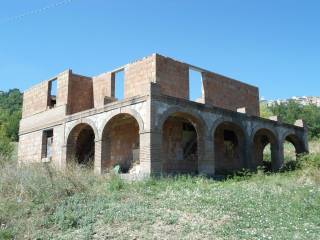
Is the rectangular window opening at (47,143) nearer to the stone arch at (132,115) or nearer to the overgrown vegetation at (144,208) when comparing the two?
the stone arch at (132,115)

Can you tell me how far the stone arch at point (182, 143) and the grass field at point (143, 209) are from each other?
4.49 metres

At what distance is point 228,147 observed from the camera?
814 inches

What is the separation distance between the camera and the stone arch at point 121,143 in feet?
56.4

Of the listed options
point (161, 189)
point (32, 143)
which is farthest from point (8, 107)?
point (161, 189)

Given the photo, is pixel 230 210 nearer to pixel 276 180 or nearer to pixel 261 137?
pixel 276 180

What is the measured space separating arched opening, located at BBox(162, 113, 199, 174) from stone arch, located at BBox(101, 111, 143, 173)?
4.33 feet

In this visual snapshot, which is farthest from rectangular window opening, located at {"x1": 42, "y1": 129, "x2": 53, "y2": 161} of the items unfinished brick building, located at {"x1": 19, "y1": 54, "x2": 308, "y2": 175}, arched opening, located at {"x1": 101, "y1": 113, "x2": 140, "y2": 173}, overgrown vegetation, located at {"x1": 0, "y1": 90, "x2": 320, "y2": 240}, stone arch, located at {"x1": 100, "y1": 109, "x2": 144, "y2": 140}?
overgrown vegetation, located at {"x1": 0, "y1": 90, "x2": 320, "y2": 240}

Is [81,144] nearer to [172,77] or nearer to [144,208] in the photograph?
[172,77]

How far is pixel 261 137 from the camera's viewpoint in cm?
2309

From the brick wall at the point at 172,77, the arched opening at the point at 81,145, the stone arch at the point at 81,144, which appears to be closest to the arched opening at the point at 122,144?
the stone arch at the point at 81,144

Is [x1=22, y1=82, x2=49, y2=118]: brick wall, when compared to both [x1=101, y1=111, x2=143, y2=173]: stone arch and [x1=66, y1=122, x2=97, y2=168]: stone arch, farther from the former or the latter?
[x1=101, y1=111, x2=143, y2=173]: stone arch

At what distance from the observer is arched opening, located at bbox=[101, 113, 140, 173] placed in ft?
56.7

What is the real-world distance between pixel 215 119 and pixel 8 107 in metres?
50.7

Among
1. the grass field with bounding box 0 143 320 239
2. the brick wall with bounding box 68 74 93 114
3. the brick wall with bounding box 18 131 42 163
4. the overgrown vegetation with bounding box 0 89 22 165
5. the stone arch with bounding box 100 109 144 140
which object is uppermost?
A: the overgrown vegetation with bounding box 0 89 22 165
